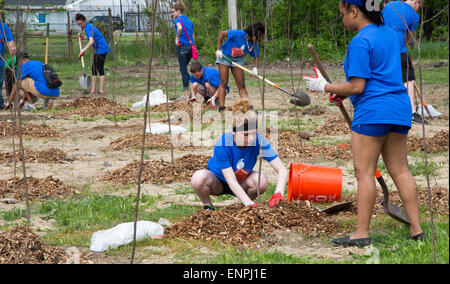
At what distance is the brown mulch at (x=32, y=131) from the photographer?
8.02 m

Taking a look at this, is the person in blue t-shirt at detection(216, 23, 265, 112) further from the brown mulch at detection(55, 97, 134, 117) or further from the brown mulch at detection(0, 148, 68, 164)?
the brown mulch at detection(0, 148, 68, 164)

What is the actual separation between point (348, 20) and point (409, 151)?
343 centimetres

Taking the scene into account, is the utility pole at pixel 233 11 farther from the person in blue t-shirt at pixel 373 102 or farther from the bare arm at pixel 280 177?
the person in blue t-shirt at pixel 373 102

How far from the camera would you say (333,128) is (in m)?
7.83

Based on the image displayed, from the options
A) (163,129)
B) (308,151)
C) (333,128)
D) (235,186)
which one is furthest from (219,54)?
(235,186)

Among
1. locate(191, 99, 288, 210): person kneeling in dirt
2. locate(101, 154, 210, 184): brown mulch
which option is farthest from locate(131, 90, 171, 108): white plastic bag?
locate(191, 99, 288, 210): person kneeling in dirt

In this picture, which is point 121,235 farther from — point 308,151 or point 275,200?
point 308,151

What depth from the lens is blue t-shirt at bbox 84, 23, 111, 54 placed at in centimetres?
1098

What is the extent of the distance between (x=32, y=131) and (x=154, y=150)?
88.0 inches

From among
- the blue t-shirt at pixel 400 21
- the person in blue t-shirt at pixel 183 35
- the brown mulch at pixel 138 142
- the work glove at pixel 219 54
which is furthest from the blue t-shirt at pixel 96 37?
the blue t-shirt at pixel 400 21
